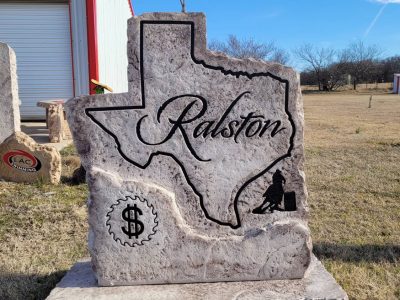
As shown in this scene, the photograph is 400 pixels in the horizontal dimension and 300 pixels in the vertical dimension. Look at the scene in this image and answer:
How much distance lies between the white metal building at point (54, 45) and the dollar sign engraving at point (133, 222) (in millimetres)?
9318

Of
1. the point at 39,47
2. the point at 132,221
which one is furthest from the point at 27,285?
the point at 39,47

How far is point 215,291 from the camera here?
2.56m

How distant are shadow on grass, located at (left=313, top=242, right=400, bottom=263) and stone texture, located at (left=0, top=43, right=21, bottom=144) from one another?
509 cm

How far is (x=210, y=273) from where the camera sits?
267 centimetres

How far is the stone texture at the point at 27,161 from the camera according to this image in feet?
19.2

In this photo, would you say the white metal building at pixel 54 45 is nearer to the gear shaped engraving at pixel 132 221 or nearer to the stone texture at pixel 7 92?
the stone texture at pixel 7 92

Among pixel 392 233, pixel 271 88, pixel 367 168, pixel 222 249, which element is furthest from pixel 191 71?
pixel 367 168

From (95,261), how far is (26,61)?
10732 mm

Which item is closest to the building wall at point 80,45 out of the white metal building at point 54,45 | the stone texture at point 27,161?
the white metal building at point 54,45

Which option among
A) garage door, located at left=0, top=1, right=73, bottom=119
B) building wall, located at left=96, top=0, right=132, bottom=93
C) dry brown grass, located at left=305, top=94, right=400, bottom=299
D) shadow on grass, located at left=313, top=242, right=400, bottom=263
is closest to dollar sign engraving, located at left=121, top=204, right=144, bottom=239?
dry brown grass, located at left=305, top=94, right=400, bottom=299

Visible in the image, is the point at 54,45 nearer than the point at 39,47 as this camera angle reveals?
Yes

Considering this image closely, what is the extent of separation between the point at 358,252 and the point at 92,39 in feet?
30.1

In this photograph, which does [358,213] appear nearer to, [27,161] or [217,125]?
[217,125]

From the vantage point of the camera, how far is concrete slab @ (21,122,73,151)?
9.12 metres
